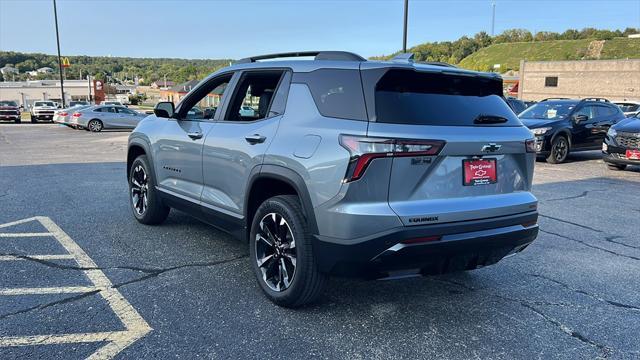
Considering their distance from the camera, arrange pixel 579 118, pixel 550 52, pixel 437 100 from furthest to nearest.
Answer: pixel 550 52, pixel 579 118, pixel 437 100

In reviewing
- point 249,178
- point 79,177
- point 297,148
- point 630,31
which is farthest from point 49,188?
point 630,31

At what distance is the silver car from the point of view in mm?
25516

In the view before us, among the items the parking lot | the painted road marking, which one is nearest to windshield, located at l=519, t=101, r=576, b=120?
the parking lot

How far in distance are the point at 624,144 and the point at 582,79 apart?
175ft

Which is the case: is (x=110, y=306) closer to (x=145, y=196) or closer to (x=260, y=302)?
(x=260, y=302)

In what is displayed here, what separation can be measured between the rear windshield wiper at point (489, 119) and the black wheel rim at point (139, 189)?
381 centimetres

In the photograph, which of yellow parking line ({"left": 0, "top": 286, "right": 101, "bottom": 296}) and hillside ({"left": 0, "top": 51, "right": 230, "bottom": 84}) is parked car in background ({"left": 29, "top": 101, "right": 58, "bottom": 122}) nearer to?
yellow parking line ({"left": 0, "top": 286, "right": 101, "bottom": 296})

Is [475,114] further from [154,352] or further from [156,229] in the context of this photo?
[156,229]

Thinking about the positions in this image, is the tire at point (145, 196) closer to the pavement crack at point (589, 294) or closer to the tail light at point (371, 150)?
the tail light at point (371, 150)

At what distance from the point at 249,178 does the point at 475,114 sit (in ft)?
5.66

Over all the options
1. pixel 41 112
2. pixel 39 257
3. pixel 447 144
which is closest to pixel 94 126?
pixel 41 112

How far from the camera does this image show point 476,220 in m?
3.33

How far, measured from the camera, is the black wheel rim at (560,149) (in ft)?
41.6

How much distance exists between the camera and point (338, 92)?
135 inches
